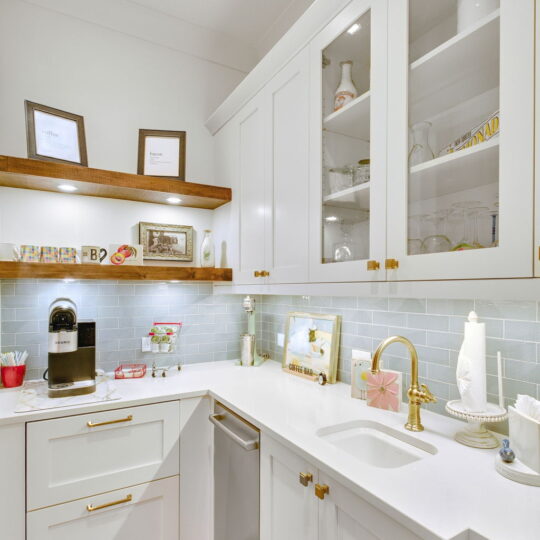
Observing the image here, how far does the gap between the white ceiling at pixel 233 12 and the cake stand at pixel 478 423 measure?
7.31 feet

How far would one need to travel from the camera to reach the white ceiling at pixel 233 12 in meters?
2.21

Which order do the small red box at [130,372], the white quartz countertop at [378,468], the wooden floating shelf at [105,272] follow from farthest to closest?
the small red box at [130,372] → the wooden floating shelf at [105,272] → the white quartz countertop at [378,468]

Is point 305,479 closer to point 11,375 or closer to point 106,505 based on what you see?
point 106,505

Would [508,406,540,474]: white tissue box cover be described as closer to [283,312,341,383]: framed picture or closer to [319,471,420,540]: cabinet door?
[319,471,420,540]: cabinet door

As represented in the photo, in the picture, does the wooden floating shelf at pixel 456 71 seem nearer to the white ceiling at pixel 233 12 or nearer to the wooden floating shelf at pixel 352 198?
the wooden floating shelf at pixel 352 198

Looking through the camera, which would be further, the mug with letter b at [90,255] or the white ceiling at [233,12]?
the white ceiling at [233,12]

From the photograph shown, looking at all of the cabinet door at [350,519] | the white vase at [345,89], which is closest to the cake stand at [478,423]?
the cabinet door at [350,519]

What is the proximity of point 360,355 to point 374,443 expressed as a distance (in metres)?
0.46

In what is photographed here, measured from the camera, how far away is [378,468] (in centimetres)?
102

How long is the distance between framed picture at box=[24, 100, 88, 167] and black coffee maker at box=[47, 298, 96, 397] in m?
0.72

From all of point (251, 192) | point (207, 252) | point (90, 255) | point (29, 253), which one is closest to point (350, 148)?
point (251, 192)

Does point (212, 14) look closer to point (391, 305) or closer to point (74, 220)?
point (74, 220)

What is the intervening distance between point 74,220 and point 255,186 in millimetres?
1005

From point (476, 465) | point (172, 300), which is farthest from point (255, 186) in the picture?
point (476, 465)
